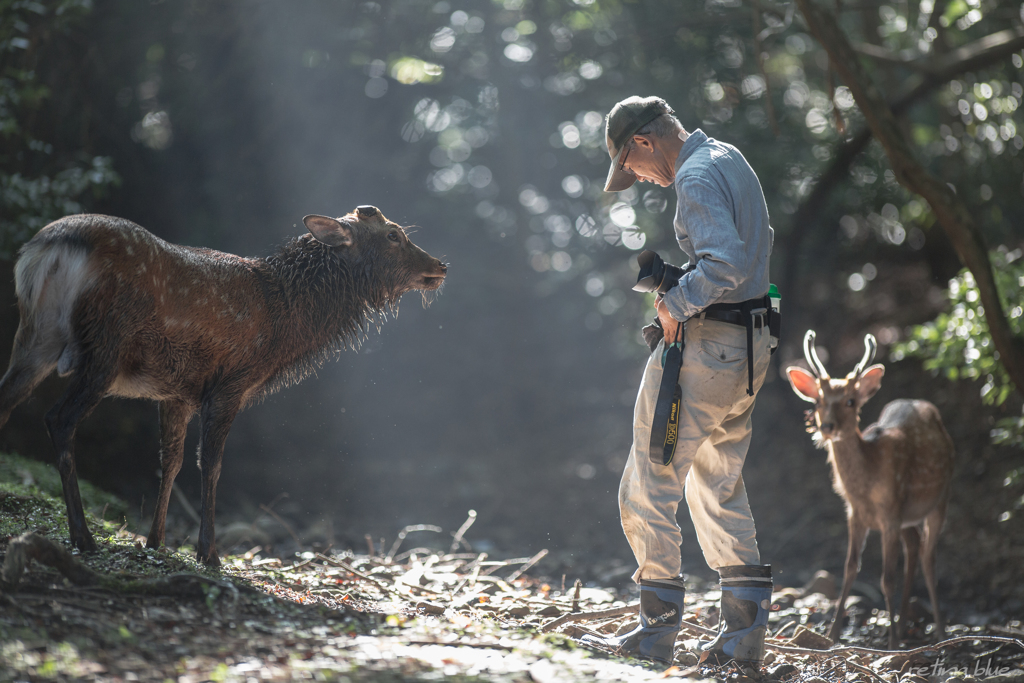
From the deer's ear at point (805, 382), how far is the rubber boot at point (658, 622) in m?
2.79

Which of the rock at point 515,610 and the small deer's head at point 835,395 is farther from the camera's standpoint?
the small deer's head at point 835,395

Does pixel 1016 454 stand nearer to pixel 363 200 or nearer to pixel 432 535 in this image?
pixel 432 535

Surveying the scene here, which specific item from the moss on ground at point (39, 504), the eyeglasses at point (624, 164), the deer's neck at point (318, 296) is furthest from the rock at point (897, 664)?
the moss on ground at point (39, 504)

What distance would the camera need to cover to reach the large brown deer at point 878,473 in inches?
237

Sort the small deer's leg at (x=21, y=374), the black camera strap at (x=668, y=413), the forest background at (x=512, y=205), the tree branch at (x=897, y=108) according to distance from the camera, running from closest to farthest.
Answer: the black camera strap at (x=668, y=413)
the small deer's leg at (x=21, y=374)
the forest background at (x=512, y=205)
the tree branch at (x=897, y=108)

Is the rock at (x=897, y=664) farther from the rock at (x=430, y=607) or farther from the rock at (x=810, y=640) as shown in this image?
the rock at (x=430, y=607)

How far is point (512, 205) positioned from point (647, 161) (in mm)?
8642

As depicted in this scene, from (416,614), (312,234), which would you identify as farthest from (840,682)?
Answer: (312,234)

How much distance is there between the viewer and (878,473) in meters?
6.17

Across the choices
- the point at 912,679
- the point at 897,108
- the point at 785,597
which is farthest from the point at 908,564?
the point at 897,108

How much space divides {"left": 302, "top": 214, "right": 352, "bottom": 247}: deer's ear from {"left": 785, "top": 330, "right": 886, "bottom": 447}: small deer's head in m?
3.60

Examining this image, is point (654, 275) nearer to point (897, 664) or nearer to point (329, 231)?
point (329, 231)

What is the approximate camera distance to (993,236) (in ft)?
37.0

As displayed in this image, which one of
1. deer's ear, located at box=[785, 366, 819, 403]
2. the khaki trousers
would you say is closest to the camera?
the khaki trousers
